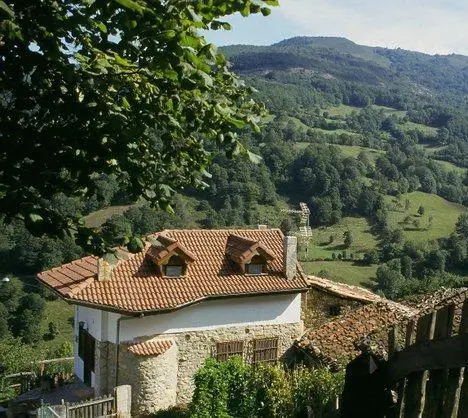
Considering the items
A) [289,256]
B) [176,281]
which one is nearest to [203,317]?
[176,281]

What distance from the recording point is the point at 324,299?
22984 millimetres

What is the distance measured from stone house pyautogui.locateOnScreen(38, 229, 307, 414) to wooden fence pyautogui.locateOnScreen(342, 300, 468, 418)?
44.4 ft

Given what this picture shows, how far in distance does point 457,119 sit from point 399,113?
21.7 m

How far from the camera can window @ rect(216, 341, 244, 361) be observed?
792 inches

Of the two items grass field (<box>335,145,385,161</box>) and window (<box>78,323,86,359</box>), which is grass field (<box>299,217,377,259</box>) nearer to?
grass field (<box>335,145,385,161</box>)

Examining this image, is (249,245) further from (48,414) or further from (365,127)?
(365,127)

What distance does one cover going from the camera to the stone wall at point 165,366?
59.7 feet

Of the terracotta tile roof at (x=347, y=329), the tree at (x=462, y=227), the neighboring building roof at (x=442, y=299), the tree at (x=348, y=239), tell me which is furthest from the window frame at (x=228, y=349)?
the tree at (x=462, y=227)

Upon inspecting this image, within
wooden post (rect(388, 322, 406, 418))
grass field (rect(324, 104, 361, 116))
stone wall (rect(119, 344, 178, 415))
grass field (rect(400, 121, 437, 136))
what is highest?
grass field (rect(324, 104, 361, 116))

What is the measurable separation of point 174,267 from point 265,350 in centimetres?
438

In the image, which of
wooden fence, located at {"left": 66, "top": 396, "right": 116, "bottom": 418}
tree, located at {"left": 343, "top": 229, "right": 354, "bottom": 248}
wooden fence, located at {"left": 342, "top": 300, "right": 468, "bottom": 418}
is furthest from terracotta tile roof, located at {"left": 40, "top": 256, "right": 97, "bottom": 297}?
tree, located at {"left": 343, "top": 229, "right": 354, "bottom": 248}

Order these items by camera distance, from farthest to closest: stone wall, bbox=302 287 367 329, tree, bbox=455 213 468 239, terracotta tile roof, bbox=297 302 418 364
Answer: tree, bbox=455 213 468 239, stone wall, bbox=302 287 367 329, terracotta tile roof, bbox=297 302 418 364

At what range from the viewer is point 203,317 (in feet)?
65.0

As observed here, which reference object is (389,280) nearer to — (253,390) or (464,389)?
(253,390)
